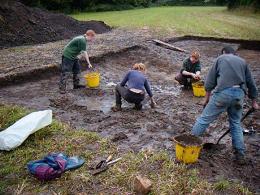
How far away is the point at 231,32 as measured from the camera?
2183 cm

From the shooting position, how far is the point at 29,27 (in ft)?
60.7

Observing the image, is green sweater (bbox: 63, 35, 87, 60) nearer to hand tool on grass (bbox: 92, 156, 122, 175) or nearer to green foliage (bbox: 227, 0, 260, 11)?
hand tool on grass (bbox: 92, 156, 122, 175)

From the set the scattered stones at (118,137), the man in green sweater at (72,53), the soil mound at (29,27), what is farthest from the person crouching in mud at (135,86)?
the soil mound at (29,27)

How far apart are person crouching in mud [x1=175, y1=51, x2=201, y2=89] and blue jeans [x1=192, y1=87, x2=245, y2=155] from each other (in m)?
4.26

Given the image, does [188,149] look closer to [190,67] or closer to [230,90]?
[230,90]

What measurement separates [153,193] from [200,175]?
967mm

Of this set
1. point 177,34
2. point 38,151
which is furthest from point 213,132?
point 177,34

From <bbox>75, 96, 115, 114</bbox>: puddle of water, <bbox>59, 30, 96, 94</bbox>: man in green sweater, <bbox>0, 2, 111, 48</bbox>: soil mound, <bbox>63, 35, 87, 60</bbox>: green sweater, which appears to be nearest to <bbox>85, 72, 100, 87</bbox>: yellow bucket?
<bbox>59, 30, 96, 94</bbox>: man in green sweater

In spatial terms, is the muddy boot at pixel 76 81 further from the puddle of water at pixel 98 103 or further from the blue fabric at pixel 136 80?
the blue fabric at pixel 136 80

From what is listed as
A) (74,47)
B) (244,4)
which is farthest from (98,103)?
(244,4)

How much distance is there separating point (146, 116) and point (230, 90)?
2847 mm

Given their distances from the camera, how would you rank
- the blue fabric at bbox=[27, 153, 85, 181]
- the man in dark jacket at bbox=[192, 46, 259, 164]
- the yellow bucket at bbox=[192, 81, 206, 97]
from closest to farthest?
the blue fabric at bbox=[27, 153, 85, 181], the man in dark jacket at bbox=[192, 46, 259, 164], the yellow bucket at bbox=[192, 81, 206, 97]

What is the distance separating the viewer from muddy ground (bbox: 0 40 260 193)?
6.49 m

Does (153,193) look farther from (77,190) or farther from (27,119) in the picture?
(27,119)
